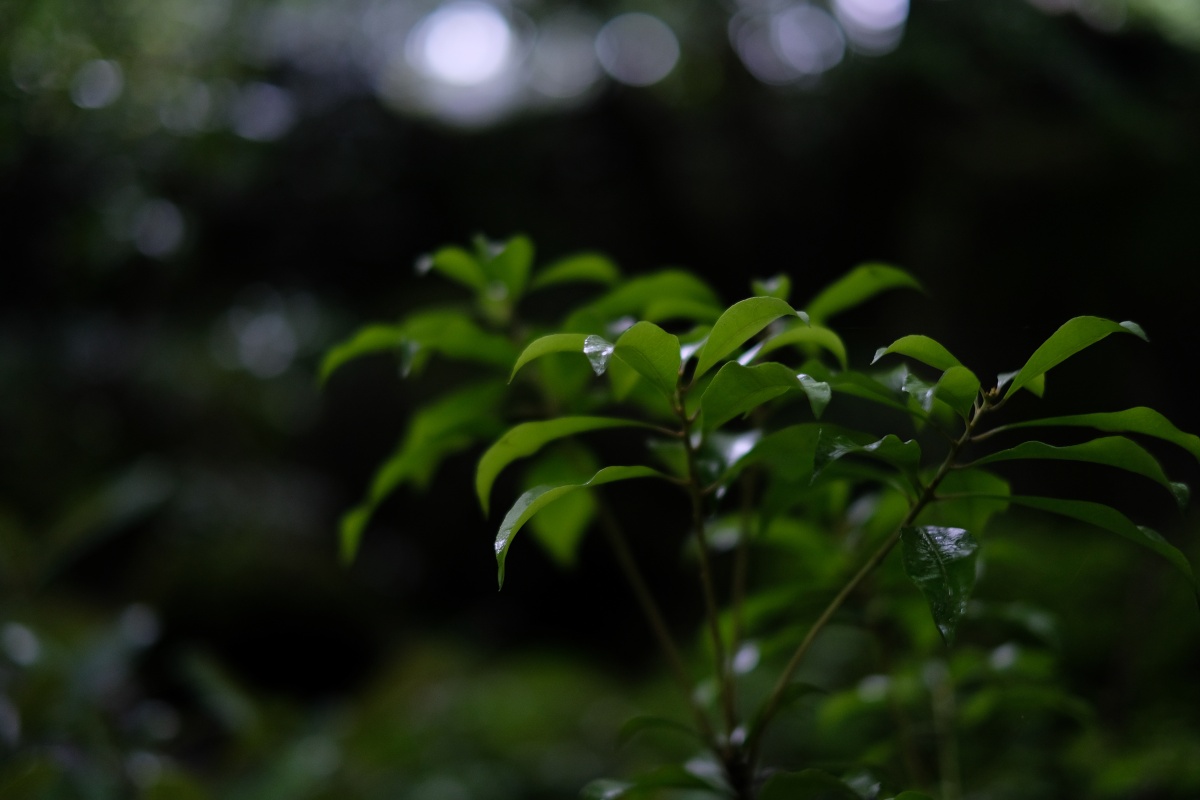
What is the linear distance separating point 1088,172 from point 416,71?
273cm

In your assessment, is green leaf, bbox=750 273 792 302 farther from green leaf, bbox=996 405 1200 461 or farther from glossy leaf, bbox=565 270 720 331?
green leaf, bbox=996 405 1200 461

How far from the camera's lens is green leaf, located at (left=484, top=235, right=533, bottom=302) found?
2.54 feet

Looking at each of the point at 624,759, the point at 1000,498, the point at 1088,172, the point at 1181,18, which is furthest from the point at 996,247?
the point at 1000,498

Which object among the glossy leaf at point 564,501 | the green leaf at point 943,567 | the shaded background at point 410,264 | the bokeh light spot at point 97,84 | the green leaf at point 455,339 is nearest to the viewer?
the green leaf at point 943,567

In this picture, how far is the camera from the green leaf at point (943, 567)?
0.50m

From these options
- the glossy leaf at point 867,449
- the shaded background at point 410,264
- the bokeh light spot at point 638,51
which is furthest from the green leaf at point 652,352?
the bokeh light spot at point 638,51

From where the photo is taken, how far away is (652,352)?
21.4 inches

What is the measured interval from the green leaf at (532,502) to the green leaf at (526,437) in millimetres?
44

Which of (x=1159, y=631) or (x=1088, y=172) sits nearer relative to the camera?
(x=1159, y=631)

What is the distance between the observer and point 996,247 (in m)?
2.70

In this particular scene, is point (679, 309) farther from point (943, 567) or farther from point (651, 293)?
point (943, 567)

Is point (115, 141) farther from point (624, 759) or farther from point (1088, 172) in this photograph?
point (1088, 172)

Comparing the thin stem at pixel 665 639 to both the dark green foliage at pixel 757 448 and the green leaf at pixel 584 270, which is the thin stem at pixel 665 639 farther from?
the green leaf at pixel 584 270

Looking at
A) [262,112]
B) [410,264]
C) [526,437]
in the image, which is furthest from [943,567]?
[410,264]
